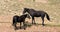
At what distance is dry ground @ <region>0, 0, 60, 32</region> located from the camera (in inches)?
531

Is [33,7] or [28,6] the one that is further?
[28,6]

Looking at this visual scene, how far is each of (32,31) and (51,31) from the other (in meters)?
1.07

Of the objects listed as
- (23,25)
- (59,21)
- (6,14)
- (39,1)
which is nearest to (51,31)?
(23,25)

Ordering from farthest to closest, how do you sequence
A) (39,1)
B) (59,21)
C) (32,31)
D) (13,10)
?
(39,1)
(13,10)
(59,21)
(32,31)

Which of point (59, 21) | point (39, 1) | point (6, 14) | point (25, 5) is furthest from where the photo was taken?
point (39, 1)

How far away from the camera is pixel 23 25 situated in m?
13.7

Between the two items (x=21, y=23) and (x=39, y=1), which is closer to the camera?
(x=21, y=23)

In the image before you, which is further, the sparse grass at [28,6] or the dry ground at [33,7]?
the sparse grass at [28,6]

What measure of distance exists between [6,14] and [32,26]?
14.5 feet

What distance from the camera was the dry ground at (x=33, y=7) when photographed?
13.5 metres

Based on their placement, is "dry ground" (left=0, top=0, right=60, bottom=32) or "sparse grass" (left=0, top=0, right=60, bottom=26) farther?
"sparse grass" (left=0, top=0, right=60, bottom=26)

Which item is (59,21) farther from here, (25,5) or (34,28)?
(25,5)

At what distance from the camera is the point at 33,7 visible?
2023 centimetres

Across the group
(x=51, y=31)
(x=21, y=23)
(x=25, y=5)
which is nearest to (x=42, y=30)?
(x=51, y=31)
